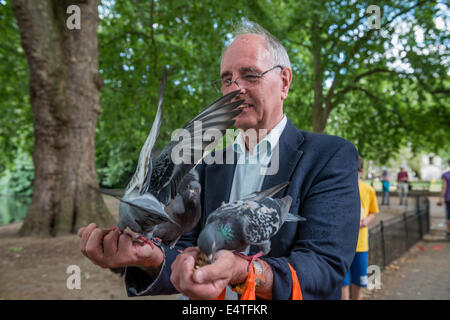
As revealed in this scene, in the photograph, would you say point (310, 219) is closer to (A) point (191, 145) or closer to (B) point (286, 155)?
(B) point (286, 155)

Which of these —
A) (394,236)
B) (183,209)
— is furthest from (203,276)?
(394,236)

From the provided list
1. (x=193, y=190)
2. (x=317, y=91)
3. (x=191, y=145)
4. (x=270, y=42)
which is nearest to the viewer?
(x=191, y=145)

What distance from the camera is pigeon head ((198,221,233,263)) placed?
37.0 inches

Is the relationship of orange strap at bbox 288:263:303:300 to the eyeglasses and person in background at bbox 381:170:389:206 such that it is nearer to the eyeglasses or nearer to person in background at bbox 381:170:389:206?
the eyeglasses

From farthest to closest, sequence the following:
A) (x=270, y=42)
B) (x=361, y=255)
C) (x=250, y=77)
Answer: (x=361, y=255) < (x=270, y=42) < (x=250, y=77)

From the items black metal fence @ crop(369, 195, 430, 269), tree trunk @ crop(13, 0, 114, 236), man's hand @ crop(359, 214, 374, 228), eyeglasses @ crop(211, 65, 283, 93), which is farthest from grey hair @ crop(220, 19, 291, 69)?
black metal fence @ crop(369, 195, 430, 269)

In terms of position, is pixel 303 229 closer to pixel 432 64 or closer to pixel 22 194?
pixel 432 64

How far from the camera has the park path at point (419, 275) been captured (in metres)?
6.00

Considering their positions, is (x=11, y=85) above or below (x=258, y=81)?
above

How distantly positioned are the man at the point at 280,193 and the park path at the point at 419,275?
219 inches

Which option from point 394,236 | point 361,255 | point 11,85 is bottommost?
point 394,236

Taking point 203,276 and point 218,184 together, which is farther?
point 218,184

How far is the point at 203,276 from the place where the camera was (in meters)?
0.88

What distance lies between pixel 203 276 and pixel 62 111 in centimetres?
701
